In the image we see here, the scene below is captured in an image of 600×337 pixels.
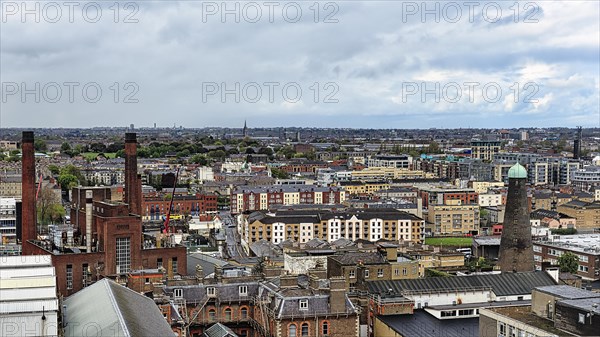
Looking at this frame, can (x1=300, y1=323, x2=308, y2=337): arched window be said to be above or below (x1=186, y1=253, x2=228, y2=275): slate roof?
above

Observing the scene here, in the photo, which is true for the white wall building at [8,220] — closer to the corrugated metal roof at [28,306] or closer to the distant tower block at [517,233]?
the distant tower block at [517,233]

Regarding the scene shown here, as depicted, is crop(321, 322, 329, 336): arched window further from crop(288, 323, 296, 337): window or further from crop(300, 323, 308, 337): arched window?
crop(288, 323, 296, 337): window

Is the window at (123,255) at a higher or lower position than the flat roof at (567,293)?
lower

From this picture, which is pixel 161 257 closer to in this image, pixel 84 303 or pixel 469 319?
pixel 84 303

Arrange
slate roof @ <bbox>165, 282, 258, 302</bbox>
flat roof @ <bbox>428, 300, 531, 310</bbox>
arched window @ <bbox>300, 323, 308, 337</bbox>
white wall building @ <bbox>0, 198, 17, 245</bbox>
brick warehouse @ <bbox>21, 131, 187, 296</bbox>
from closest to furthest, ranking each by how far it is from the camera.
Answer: arched window @ <bbox>300, 323, 308, 337</bbox> → slate roof @ <bbox>165, 282, 258, 302</bbox> → flat roof @ <bbox>428, 300, 531, 310</bbox> → brick warehouse @ <bbox>21, 131, 187, 296</bbox> → white wall building @ <bbox>0, 198, 17, 245</bbox>

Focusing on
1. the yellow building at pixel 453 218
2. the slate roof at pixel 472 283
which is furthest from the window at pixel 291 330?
the yellow building at pixel 453 218

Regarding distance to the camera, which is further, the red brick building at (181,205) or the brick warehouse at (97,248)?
the red brick building at (181,205)

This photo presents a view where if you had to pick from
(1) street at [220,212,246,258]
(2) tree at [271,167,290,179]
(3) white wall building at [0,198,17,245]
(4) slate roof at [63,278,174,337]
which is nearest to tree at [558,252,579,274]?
(1) street at [220,212,246,258]
